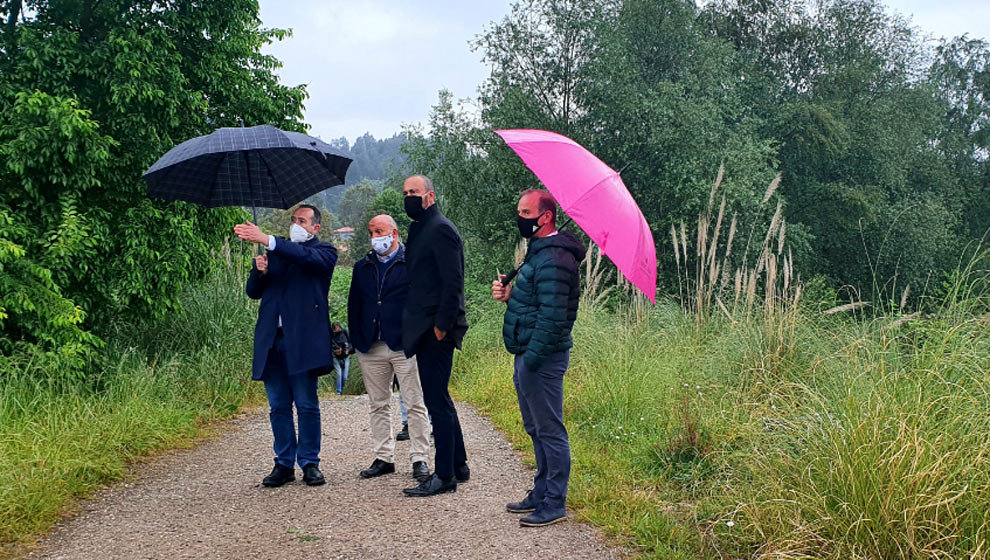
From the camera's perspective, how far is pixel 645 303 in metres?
8.62

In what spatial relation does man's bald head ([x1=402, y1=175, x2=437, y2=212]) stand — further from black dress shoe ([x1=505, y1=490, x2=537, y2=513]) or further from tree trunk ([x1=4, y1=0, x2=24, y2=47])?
tree trunk ([x1=4, y1=0, x2=24, y2=47])

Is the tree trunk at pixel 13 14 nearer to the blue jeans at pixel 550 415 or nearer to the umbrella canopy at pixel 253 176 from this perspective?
the umbrella canopy at pixel 253 176

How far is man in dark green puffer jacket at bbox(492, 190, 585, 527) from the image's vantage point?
420cm

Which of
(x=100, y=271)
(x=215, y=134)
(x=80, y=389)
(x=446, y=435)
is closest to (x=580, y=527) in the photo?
(x=446, y=435)

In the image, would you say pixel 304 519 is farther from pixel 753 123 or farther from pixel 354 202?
pixel 354 202

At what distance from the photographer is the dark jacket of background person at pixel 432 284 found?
4816mm

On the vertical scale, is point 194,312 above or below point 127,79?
below

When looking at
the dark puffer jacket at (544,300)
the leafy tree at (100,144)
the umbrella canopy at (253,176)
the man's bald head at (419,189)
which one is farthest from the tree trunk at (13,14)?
the dark puffer jacket at (544,300)

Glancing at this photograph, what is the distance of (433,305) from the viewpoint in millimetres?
4848

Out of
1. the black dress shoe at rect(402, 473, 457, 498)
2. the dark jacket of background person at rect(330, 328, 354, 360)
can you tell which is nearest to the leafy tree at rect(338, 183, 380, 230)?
the dark jacket of background person at rect(330, 328, 354, 360)

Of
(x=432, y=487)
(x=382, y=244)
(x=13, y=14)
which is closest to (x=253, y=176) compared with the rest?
(x=382, y=244)

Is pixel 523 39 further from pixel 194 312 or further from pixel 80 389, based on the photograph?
pixel 80 389

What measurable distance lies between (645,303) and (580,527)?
4.47 m

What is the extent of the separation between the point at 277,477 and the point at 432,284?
176 cm
